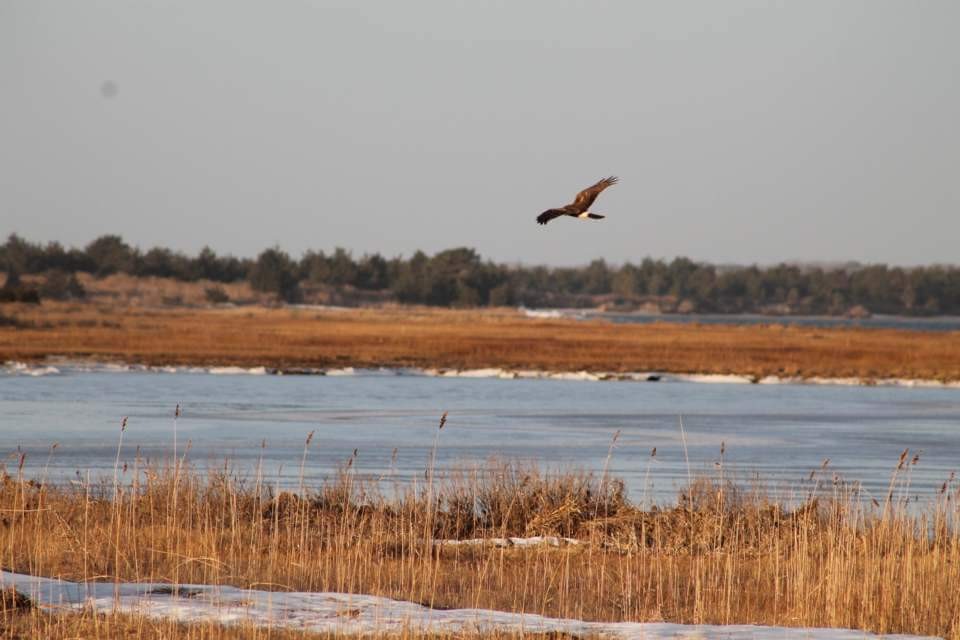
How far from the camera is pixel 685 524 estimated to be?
14.7m

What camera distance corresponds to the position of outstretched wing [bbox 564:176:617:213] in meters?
12.2

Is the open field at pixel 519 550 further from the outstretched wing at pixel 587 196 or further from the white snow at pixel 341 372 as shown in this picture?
the white snow at pixel 341 372

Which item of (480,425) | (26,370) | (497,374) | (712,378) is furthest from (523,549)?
(712,378)

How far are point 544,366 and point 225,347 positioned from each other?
11.9m

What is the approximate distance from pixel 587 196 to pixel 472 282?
11789cm

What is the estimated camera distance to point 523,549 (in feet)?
47.1

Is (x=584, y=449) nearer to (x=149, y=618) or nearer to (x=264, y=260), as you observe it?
(x=149, y=618)

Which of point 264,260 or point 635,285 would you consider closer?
point 264,260

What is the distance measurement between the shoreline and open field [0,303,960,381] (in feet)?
2.89

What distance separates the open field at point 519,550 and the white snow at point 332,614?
298 millimetres

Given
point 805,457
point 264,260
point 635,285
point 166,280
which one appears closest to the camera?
point 805,457

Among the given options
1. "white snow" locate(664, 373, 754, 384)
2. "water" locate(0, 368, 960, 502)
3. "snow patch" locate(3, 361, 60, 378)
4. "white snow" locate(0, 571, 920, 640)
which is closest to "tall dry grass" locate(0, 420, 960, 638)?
"white snow" locate(0, 571, 920, 640)

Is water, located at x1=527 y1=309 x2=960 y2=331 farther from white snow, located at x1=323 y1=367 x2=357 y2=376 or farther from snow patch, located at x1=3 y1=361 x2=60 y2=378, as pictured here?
snow patch, located at x1=3 y1=361 x2=60 y2=378

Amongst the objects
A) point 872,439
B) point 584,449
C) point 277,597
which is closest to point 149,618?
point 277,597
